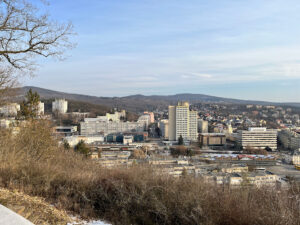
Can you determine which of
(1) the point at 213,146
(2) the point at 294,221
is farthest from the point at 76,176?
(1) the point at 213,146

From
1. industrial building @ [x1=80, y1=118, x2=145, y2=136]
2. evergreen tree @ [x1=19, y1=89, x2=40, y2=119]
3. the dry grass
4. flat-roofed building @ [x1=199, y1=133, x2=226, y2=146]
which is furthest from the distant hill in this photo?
the dry grass

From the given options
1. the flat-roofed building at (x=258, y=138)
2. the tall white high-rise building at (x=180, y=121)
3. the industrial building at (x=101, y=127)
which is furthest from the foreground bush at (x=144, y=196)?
the industrial building at (x=101, y=127)

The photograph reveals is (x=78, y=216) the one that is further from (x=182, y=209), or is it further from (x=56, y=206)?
(x=182, y=209)

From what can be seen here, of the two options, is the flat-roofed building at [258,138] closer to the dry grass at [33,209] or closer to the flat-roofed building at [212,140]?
the flat-roofed building at [212,140]

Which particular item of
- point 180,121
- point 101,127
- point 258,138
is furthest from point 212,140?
point 101,127

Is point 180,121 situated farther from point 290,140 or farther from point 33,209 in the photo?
point 33,209

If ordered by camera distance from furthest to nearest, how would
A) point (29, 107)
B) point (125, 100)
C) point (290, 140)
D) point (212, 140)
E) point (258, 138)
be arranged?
point (125, 100) < point (212, 140) < point (290, 140) < point (258, 138) < point (29, 107)

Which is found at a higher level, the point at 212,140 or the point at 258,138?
the point at 258,138

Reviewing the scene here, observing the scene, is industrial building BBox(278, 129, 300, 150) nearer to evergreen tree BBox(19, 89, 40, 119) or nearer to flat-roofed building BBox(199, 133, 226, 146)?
flat-roofed building BBox(199, 133, 226, 146)
